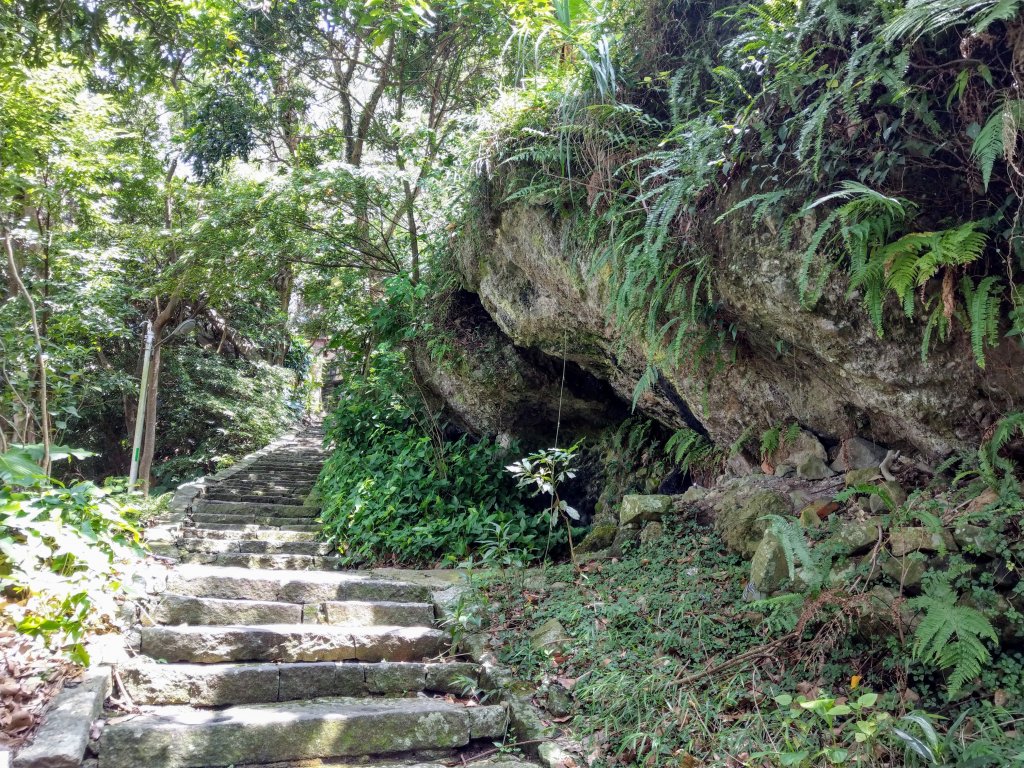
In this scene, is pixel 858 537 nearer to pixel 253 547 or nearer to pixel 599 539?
pixel 599 539

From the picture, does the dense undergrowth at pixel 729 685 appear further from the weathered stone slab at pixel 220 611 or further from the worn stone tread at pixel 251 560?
the worn stone tread at pixel 251 560

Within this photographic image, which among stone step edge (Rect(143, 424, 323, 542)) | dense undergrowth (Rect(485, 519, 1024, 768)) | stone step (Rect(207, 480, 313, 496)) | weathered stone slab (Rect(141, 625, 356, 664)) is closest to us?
dense undergrowth (Rect(485, 519, 1024, 768))

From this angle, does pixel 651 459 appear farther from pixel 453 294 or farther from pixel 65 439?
pixel 65 439

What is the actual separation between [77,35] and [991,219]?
22.9 feet

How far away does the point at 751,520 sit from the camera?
3699 millimetres

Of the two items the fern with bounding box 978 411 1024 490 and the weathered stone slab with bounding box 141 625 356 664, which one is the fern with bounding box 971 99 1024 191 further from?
the weathered stone slab with bounding box 141 625 356 664

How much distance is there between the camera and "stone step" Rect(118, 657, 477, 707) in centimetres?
316

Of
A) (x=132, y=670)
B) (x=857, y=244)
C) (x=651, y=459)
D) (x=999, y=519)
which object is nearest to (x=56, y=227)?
(x=132, y=670)

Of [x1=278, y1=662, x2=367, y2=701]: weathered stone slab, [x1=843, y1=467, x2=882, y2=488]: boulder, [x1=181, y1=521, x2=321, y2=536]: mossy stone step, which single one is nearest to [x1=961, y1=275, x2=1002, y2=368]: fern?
[x1=843, y1=467, x2=882, y2=488]: boulder

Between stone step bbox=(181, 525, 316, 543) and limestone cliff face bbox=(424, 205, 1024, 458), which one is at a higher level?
limestone cliff face bbox=(424, 205, 1024, 458)

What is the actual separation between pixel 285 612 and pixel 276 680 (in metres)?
0.78

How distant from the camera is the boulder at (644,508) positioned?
14.9 feet

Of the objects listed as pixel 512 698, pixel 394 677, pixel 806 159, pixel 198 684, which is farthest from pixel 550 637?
pixel 806 159

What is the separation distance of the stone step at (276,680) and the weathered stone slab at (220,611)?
0.51 metres
